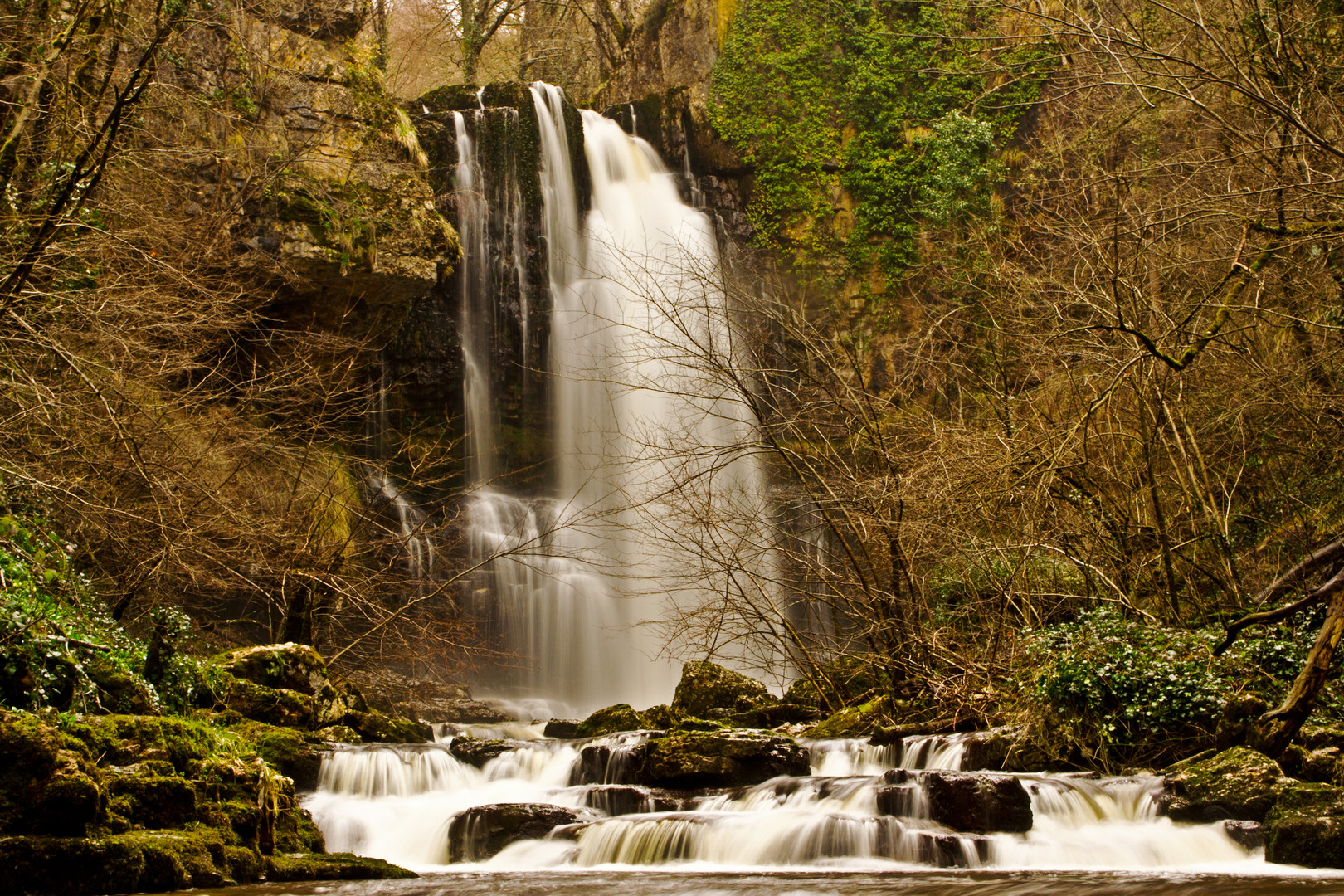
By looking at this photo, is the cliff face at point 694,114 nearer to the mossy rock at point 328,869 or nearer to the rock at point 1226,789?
the rock at point 1226,789

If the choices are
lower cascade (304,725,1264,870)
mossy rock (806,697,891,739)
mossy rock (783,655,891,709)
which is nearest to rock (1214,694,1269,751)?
lower cascade (304,725,1264,870)

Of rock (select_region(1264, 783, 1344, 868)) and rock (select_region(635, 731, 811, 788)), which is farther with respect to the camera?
rock (select_region(635, 731, 811, 788))

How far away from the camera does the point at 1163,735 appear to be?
24.8 feet

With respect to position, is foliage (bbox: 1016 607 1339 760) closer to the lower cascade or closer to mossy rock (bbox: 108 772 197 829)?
the lower cascade

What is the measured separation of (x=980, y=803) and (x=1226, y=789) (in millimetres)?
1437

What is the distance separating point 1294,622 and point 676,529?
5041 mm

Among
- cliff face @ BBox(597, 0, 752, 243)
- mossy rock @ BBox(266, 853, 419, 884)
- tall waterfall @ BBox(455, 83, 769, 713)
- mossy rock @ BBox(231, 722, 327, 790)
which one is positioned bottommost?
mossy rock @ BBox(266, 853, 419, 884)

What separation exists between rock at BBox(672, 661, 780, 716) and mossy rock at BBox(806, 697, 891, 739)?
1.53 meters

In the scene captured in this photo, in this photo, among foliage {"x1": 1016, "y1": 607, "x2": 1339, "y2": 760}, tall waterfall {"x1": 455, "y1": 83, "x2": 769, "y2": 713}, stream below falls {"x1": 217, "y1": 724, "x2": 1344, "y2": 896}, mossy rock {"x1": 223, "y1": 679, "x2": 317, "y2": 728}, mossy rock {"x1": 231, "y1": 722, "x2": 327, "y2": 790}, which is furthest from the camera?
tall waterfall {"x1": 455, "y1": 83, "x2": 769, "y2": 713}

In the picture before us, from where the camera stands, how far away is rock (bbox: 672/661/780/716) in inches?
448

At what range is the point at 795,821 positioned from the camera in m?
6.80

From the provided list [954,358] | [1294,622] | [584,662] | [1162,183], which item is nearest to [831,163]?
[954,358]

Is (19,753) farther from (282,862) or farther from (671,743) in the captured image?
(671,743)

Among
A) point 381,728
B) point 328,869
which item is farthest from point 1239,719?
point 381,728
